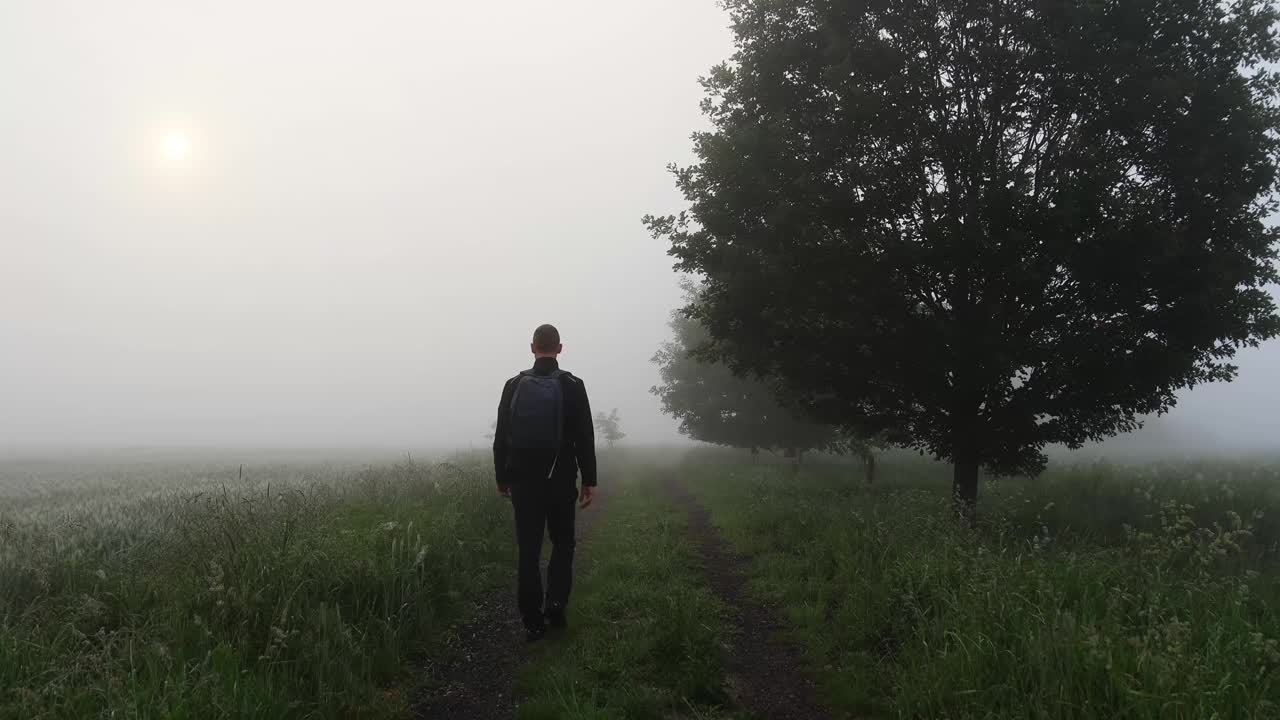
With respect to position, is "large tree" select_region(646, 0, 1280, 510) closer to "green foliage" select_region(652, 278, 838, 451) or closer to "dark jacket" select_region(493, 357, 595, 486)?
"dark jacket" select_region(493, 357, 595, 486)

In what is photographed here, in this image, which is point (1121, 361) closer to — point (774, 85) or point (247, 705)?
point (774, 85)

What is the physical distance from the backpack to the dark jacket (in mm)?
76

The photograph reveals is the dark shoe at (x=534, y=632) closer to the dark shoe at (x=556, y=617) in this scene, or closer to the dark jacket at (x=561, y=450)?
the dark shoe at (x=556, y=617)

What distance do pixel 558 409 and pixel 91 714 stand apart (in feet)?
11.7

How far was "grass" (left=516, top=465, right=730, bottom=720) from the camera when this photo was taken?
3.80m

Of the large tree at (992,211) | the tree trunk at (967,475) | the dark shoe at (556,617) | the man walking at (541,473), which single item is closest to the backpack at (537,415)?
the man walking at (541,473)

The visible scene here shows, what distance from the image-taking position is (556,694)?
3967 mm

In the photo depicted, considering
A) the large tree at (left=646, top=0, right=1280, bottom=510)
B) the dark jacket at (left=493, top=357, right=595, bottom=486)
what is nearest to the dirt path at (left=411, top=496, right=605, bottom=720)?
the dark jacket at (left=493, top=357, right=595, bottom=486)

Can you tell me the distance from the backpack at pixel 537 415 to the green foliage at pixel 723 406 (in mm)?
12082

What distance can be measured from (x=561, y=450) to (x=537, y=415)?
1.39 feet

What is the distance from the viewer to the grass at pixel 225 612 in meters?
3.43

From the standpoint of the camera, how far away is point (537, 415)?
17.6 feet

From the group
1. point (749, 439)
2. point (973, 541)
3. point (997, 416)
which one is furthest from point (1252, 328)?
point (749, 439)

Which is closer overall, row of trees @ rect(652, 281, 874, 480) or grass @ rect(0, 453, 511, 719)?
grass @ rect(0, 453, 511, 719)
